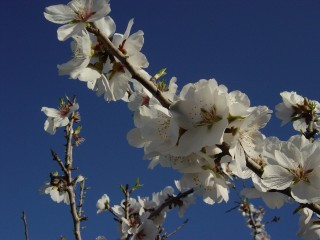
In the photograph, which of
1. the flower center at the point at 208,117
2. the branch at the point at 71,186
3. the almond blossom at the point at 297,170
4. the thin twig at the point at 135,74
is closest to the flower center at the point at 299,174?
the almond blossom at the point at 297,170

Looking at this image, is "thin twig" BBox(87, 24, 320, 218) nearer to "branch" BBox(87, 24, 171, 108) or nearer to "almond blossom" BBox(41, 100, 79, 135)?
"branch" BBox(87, 24, 171, 108)

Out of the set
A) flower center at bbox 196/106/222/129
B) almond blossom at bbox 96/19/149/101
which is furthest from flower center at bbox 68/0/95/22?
flower center at bbox 196/106/222/129

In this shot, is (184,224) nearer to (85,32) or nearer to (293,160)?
(293,160)

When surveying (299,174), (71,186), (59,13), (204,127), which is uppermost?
(71,186)

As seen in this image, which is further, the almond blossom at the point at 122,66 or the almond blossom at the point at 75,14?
the almond blossom at the point at 122,66

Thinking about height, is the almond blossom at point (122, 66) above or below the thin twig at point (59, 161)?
below

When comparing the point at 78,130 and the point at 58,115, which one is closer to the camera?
the point at 58,115

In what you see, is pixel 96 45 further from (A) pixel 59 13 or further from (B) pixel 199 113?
(B) pixel 199 113

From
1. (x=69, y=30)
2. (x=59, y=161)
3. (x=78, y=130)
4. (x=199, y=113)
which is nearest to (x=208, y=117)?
(x=199, y=113)

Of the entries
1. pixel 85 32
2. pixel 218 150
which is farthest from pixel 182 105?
pixel 85 32

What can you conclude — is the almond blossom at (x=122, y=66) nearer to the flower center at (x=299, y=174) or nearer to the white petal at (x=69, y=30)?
the white petal at (x=69, y=30)

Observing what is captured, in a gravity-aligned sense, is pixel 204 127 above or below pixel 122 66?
below

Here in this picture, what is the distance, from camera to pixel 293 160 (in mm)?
1996

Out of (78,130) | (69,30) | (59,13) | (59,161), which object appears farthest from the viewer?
(78,130)
